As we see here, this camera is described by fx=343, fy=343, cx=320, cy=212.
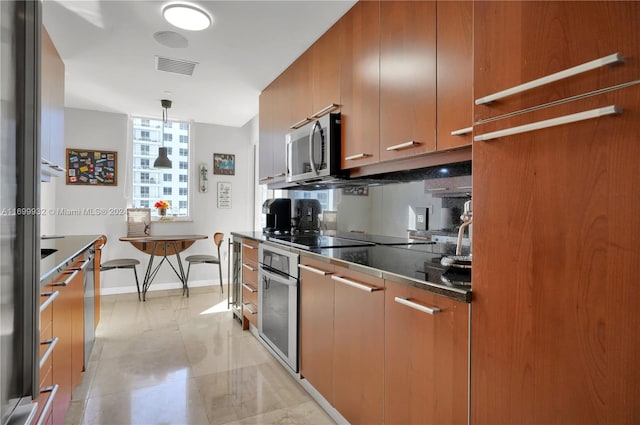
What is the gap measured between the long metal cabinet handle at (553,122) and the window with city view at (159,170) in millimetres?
4720

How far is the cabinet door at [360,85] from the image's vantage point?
189 cm

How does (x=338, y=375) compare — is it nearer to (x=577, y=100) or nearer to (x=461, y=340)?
(x=461, y=340)

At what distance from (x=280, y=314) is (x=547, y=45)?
82.6 inches

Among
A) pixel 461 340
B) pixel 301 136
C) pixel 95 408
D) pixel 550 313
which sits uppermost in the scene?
pixel 301 136

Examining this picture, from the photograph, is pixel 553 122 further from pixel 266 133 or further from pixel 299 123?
pixel 266 133

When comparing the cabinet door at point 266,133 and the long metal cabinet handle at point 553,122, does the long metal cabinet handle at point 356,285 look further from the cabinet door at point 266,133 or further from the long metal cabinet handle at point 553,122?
the cabinet door at point 266,133

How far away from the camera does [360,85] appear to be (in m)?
2.02

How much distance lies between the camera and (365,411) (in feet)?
5.01

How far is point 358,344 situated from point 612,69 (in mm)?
1323

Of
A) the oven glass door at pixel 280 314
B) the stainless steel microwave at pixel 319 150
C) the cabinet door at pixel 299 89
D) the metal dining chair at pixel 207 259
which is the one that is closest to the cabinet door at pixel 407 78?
the stainless steel microwave at pixel 319 150

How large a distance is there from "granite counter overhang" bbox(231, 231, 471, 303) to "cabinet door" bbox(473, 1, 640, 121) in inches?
21.3

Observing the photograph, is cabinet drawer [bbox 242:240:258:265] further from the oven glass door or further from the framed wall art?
the framed wall art

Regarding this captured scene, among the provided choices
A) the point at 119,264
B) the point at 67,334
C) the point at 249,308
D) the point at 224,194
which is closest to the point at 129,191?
the point at 119,264

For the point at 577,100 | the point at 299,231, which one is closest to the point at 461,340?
the point at 577,100
